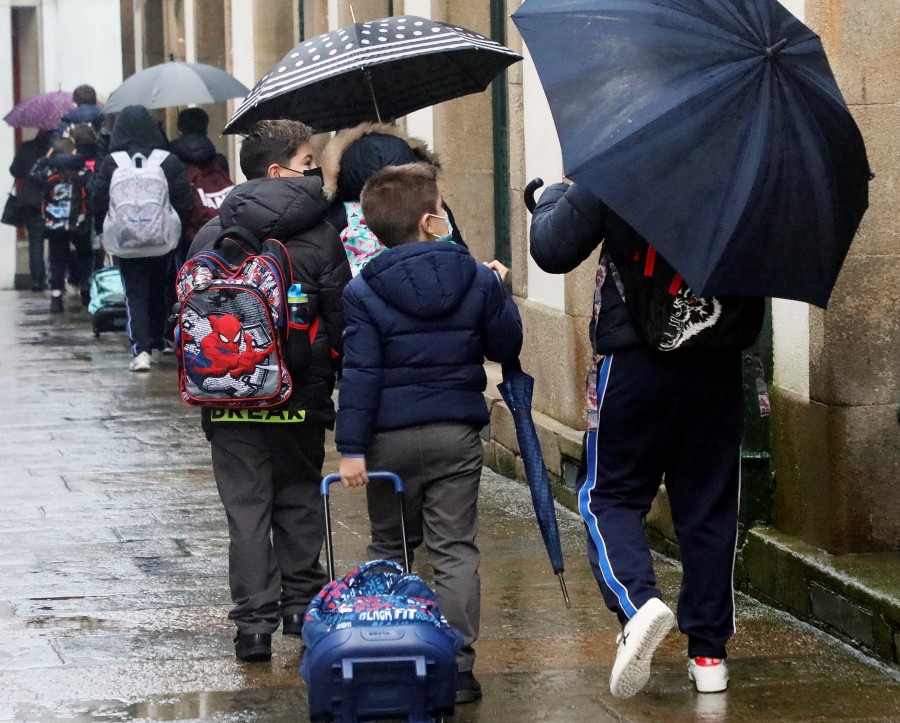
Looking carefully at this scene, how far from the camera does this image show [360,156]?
533 centimetres

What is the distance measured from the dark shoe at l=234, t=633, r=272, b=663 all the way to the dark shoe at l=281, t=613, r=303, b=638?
0.70ft

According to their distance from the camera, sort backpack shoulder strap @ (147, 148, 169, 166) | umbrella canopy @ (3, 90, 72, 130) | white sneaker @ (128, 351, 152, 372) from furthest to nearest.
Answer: umbrella canopy @ (3, 90, 72, 130)
white sneaker @ (128, 351, 152, 372)
backpack shoulder strap @ (147, 148, 169, 166)

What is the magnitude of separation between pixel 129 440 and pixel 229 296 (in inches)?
192

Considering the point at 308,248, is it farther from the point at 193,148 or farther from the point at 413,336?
the point at 193,148

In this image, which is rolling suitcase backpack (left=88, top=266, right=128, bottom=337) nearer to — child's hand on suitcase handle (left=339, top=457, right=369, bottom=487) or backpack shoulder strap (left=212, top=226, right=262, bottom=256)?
backpack shoulder strap (left=212, top=226, right=262, bottom=256)

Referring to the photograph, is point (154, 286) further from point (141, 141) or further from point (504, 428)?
point (504, 428)

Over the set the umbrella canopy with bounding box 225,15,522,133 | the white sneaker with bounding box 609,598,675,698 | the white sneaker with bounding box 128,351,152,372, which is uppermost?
the umbrella canopy with bounding box 225,15,522,133

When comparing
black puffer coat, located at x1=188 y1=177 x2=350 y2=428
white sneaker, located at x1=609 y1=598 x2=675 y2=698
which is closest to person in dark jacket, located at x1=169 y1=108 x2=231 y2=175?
black puffer coat, located at x1=188 y1=177 x2=350 y2=428

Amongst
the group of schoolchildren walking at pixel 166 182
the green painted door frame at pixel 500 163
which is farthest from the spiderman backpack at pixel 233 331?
the green painted door frame at pixel 500 163

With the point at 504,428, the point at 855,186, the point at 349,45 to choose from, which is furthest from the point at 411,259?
the point at 504,428

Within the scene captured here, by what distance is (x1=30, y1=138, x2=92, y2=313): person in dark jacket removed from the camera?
15828 mm

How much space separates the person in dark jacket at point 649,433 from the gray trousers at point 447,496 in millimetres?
335

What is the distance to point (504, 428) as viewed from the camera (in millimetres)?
8484

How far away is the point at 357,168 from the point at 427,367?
86cm
